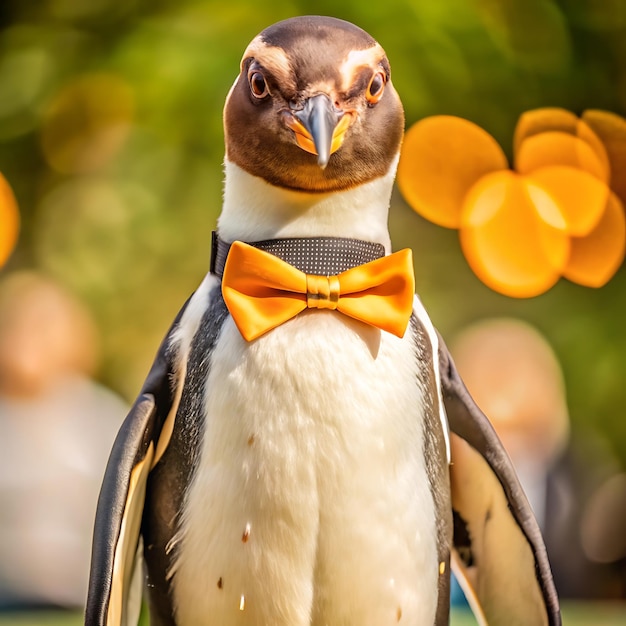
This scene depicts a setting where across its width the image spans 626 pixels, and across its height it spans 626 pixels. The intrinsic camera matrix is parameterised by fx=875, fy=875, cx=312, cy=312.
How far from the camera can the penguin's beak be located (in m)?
0.70

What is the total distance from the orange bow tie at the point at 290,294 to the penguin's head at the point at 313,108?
77 mm

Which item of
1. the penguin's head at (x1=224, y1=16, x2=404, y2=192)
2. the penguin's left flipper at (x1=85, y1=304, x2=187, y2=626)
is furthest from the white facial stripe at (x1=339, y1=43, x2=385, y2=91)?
the penguin's left flipper at (x1=85, y1=304, x2=187, y2=626)

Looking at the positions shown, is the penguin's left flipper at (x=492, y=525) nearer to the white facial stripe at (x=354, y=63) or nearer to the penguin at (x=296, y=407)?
the penguin at (x=296, y=407)

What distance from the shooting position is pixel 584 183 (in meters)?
1.89

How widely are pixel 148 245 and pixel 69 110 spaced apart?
0.31 m

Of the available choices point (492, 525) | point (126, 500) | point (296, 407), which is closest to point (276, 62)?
point (296, 407)

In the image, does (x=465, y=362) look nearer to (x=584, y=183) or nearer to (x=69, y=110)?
(x=584, y=183)

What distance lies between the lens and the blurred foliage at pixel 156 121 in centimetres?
170

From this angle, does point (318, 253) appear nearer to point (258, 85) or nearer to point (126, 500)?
point (258, 85)

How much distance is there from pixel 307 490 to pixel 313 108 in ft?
1.03

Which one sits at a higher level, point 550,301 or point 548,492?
point 550,301

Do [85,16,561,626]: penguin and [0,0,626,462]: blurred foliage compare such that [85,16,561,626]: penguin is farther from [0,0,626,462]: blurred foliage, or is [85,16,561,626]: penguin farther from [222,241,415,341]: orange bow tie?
[0,0,626,462]: blurred foliage

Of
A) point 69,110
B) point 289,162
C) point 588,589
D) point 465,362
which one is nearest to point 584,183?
point 465,362

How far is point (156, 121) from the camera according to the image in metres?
1.72
